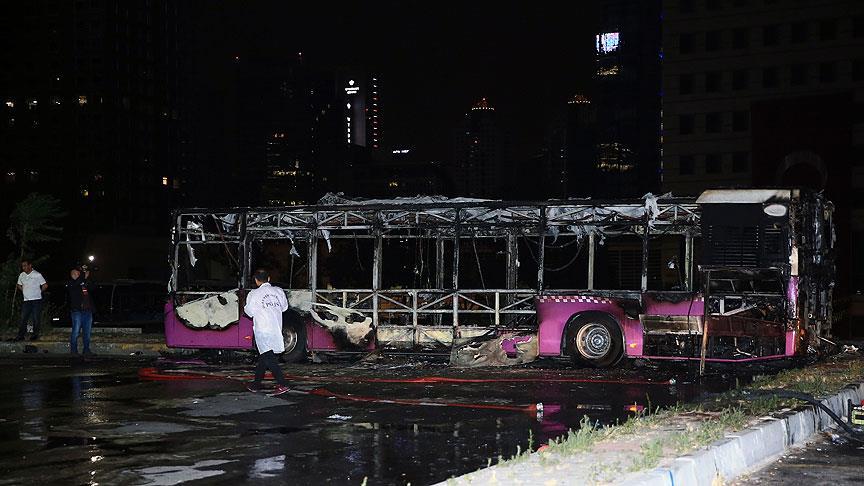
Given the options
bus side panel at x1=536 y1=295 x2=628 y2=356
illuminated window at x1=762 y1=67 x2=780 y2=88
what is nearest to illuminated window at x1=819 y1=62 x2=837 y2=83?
illuminated window at x1=762 y1=67 x2=780 y2=88

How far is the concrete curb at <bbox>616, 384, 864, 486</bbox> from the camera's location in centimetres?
692

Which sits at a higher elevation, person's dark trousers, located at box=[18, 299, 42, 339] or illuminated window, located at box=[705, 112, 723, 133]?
illuminated window, located at box=[705, 112, 723, 133]

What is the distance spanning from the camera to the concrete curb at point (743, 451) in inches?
272

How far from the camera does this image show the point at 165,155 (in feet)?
406

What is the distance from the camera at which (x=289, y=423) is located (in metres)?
11.1

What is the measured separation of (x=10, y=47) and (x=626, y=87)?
99.1 m

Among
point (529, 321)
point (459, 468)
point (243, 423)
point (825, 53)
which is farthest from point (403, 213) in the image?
point (825, 53)

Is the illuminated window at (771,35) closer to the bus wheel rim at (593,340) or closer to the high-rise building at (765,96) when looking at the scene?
the high-rise building at (765,96)

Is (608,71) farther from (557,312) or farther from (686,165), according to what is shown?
(557,312)

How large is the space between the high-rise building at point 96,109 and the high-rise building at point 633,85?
73.5 metres

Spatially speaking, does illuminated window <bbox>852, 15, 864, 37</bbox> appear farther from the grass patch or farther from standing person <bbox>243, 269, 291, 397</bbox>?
standing person <bbox>243, 269, 291, 397</bbox>

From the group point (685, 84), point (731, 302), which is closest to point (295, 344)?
point (731, 302)

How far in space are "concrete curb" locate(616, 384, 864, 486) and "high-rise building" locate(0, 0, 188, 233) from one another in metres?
93.2

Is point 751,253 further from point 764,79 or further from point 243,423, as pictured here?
point 764,79
